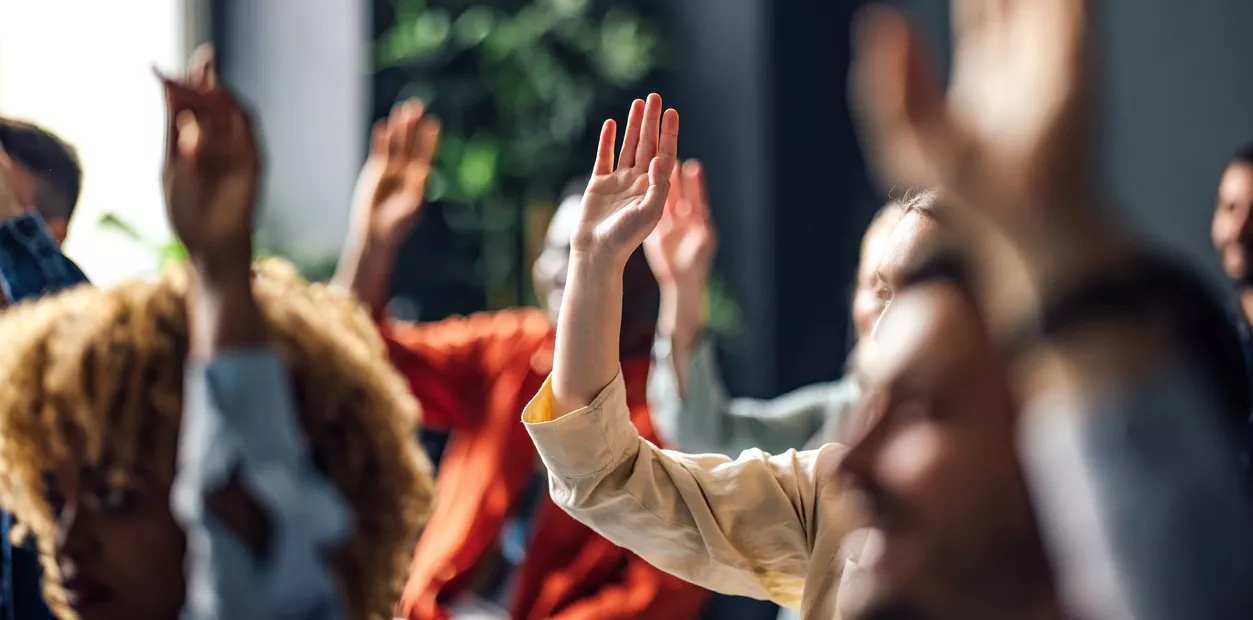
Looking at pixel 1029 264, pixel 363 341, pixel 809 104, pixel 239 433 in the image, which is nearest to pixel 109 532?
pixel 239 433

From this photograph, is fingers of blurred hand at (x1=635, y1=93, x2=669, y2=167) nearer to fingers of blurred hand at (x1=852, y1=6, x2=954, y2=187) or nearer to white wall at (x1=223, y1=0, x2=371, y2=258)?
fingers of blurred hand at (x1=852, y1=6, x2=954, y2=187)

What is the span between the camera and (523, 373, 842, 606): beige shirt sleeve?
3.27 ft

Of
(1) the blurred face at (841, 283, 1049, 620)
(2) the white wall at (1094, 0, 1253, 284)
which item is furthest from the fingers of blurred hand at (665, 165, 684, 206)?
(2) the white wall at (1094, 0, 1253, 284)

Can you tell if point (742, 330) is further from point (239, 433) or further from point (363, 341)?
point (239, 433)

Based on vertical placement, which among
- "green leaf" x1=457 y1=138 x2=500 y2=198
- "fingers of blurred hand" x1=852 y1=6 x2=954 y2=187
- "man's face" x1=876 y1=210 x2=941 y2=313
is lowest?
"green leaf" x1=457 y1=138 x2=500 y2=198

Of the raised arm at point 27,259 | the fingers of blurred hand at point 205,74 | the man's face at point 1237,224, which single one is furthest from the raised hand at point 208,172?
the man's face at point 1237,224

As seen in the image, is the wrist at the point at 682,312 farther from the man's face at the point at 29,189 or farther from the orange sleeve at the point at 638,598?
the man's face at the point at 29,189

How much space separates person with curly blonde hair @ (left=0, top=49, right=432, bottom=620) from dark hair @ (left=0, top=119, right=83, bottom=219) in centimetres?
29

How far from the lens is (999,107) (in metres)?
0.52

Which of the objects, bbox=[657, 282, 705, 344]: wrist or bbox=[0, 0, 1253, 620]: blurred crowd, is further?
bbox=[657, 282, 705, 344]: wrist

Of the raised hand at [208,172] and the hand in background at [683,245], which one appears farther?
the hand in background at [683,245]

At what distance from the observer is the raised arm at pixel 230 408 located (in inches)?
33.7

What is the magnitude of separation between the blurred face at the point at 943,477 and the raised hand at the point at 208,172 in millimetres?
488

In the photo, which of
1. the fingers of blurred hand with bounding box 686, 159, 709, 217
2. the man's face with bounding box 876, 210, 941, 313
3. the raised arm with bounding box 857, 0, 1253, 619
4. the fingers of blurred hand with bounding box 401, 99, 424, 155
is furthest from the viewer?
the fingers of blurred hand with bounding box 401, 99, 424, 155
